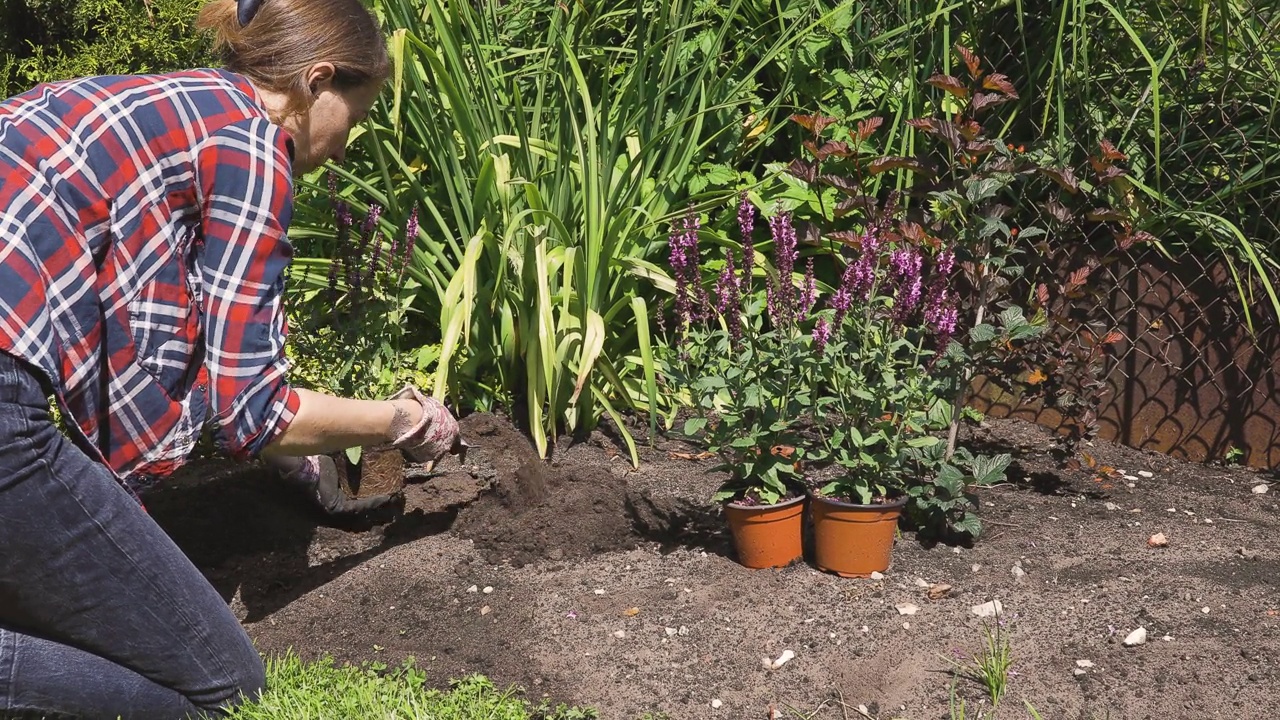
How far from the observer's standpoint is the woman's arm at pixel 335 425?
2109 millimetres

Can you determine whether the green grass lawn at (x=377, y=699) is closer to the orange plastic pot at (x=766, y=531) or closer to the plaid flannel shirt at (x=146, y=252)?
the plaid flannel shirt at (x=146, y=252)

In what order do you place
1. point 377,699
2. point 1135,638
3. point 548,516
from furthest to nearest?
point 548,516
point 1135,638
point 377,699

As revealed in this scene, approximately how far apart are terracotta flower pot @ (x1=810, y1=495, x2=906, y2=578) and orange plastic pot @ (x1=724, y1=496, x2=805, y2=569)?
56 mm

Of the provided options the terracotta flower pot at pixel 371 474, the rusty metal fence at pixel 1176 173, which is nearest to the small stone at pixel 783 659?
the terracotta flower pot at pixel 371 474

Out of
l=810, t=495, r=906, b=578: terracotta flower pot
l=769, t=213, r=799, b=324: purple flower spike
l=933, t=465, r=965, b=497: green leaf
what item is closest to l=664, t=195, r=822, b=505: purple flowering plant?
l=769, t=213, r=799, b=324: purple flower spike

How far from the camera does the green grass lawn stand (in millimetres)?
2270

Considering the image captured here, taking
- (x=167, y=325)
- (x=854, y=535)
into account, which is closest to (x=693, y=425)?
(x=854, y=535)

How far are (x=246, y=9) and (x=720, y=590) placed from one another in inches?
65.4

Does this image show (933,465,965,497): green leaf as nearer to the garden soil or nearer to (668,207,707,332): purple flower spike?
the garden soil

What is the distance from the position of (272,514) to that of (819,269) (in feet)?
6.66

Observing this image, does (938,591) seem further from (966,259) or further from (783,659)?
(966,259)

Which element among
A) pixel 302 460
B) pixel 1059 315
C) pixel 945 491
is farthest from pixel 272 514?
pixel 1059 315

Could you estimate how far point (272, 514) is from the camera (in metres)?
3.37

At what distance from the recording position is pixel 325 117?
7.04ft
